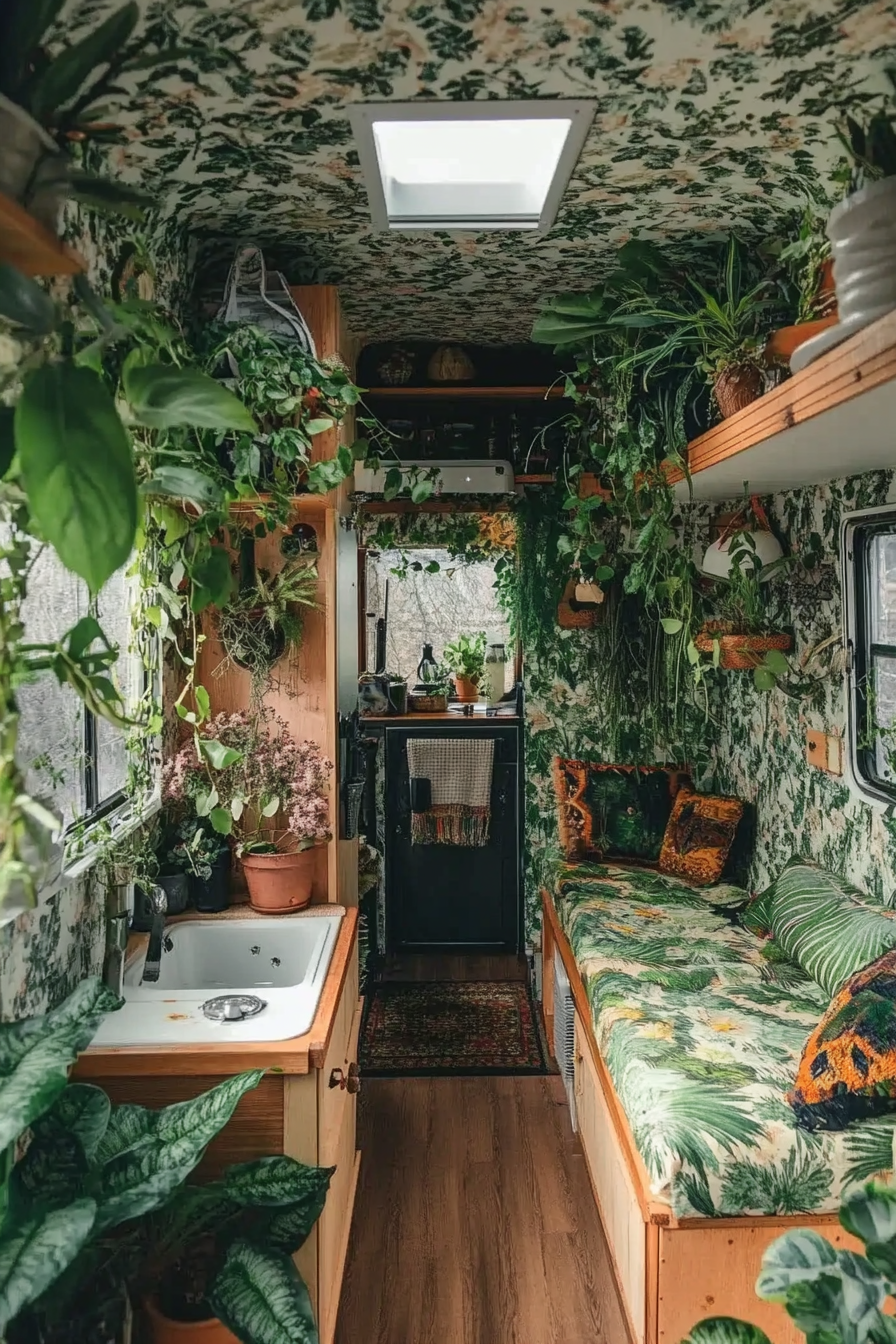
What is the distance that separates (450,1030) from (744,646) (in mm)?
1969

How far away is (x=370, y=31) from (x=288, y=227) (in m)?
0.97

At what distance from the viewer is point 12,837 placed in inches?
45.6

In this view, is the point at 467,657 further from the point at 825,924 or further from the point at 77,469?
the point at 77,469

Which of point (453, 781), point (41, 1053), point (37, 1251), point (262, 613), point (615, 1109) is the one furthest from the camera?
point (453, 781)

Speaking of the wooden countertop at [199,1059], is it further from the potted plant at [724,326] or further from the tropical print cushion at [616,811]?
the tropical print cushion at [616,811]

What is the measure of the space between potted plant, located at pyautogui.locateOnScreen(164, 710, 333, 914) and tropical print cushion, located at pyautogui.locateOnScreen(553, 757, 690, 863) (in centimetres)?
151

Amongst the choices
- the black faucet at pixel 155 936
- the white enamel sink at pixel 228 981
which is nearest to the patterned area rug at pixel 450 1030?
the white enamel sink at pixel 228 981

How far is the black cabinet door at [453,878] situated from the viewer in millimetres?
4766

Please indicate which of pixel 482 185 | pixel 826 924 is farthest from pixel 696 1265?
pixel 482 185

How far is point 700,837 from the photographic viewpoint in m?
3.75

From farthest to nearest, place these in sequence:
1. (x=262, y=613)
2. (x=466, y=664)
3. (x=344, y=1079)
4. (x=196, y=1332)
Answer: (x=466, y=664) → (x=262, y=613) → (x=344, y=1079) → (x=196, y=1332)

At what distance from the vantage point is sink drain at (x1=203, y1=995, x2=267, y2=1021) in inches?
78.2

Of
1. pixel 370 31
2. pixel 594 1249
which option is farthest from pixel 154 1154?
pixel 370 31

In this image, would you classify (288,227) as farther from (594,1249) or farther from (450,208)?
(594,1249)
